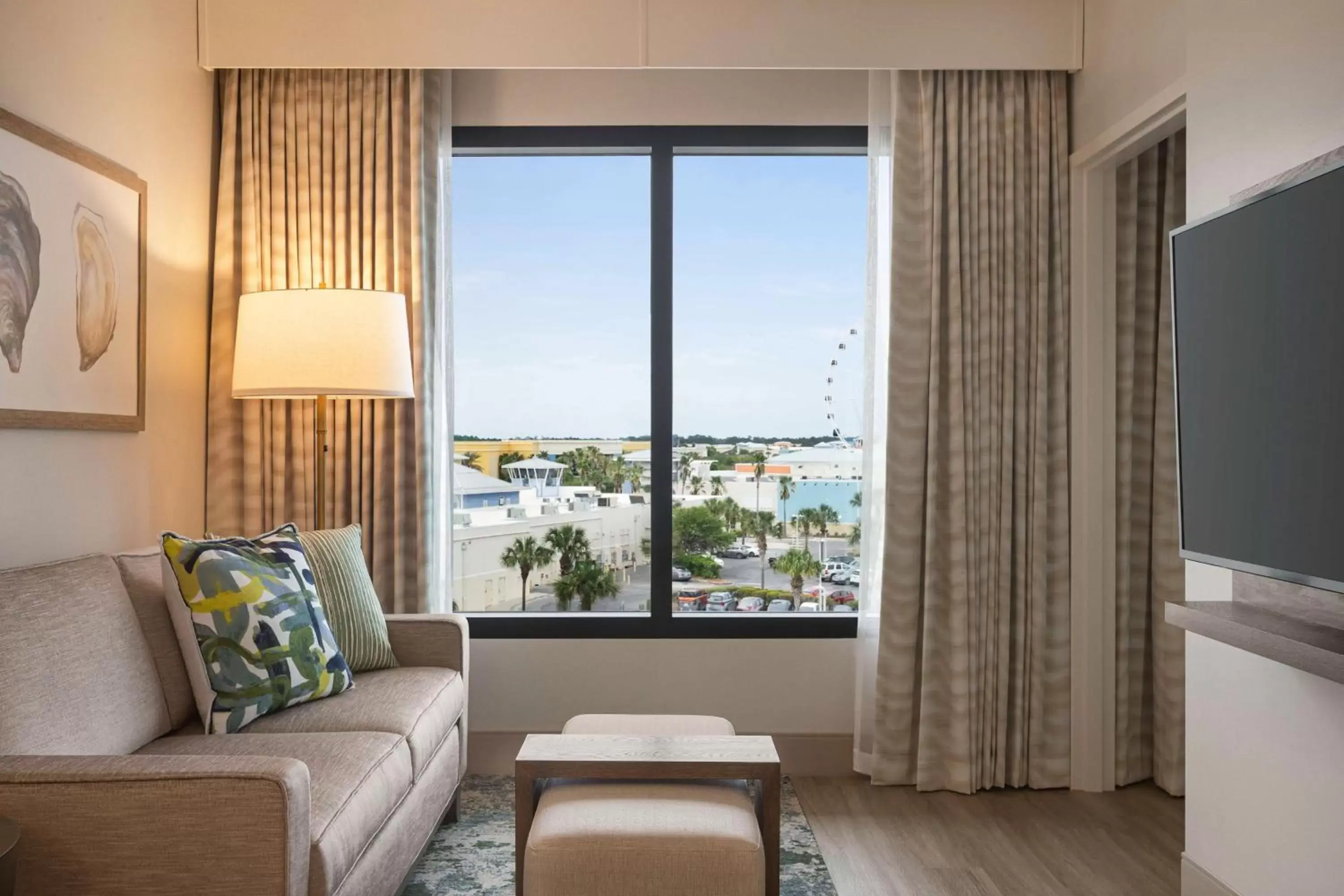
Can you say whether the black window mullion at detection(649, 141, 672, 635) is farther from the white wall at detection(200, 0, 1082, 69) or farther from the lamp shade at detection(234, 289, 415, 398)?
the lamp shade at detection(234, 289, 415, 398)

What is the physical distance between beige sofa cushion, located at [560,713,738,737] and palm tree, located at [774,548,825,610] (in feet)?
3.89

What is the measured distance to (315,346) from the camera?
9.80 ft

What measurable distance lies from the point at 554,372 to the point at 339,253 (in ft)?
2.87

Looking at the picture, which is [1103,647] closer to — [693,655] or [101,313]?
[693,655]

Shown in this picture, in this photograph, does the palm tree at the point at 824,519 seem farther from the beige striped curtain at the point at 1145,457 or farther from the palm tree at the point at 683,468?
the beige striped curtain at the point at 1145,457

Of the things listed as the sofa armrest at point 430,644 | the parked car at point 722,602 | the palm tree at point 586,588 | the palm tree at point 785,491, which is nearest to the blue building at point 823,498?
the palm tree at point 785,491

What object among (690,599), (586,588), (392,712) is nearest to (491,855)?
(392,712)

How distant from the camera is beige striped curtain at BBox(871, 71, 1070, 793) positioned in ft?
11.1

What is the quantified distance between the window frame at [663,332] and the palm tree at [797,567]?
0.14 metres

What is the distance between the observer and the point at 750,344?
3.78m

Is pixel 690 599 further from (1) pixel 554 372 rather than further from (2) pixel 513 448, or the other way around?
(1) pixel 554 372

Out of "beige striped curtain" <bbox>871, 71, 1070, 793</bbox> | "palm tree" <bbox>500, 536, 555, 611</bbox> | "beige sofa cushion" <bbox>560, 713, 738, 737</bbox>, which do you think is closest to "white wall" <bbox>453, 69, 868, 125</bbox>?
"beige striped curtain" <bbox>871, 71, 1070, 793</bbox>

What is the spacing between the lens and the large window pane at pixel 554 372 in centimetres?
375

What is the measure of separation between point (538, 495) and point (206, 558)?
153 cm
